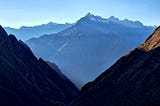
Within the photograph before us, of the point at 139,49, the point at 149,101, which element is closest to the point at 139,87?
the point at 149,101

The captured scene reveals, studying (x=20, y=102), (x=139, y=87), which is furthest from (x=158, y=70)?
(x=20, y=102)

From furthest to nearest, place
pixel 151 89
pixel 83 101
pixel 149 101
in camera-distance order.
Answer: pixel 83 101 < pixel 151 89 < pixel 149 101

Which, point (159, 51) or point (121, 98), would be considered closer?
point (121, 98)

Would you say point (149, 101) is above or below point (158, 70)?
A: below

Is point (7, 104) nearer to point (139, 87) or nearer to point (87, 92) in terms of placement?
Result: point (87, 92)

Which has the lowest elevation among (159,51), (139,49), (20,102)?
(159,51)

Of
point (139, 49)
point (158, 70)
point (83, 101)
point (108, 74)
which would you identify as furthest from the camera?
point (139, 49)

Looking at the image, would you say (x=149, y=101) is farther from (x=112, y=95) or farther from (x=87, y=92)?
(x=87, y=92)
